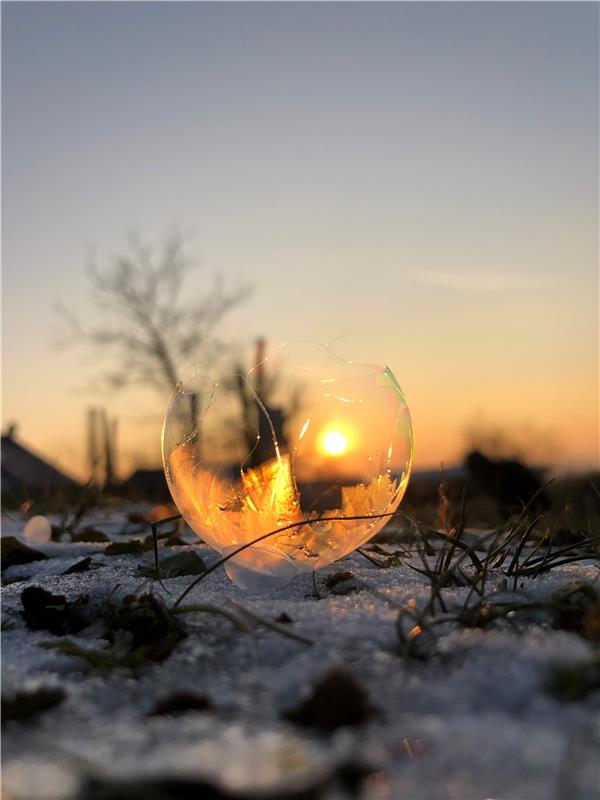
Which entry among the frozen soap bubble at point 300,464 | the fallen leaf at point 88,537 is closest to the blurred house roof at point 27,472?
the fallen leaf at point 88,537

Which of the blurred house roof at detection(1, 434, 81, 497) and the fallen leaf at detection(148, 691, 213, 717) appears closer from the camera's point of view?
the fallen leaf at detection(148, 691, 213, 717)

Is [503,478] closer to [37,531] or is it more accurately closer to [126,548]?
[37,531]

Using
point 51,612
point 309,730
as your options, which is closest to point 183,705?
point 309,730

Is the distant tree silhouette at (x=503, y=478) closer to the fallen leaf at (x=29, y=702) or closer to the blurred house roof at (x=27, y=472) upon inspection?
the blurred house roof at (x=27, y=472)

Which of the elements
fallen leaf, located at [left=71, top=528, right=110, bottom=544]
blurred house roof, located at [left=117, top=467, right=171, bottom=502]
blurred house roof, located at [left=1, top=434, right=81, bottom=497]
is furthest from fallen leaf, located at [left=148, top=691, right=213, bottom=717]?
blurred house roof, located at [left=117, top=467, right=171, bottom=502]

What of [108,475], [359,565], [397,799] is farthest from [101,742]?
[108,475]

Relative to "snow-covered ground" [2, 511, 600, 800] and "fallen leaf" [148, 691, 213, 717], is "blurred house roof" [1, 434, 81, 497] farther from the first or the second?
"fallen leaf" [148, 691, 213, 717]

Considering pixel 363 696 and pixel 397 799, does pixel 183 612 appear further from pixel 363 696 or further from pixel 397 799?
pixel 397 799
